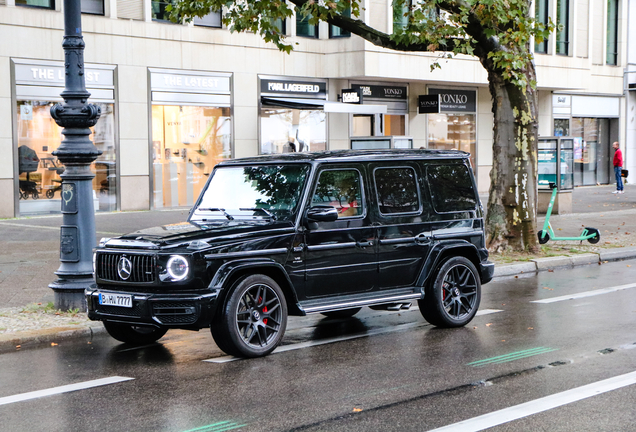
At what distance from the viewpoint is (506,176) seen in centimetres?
1467

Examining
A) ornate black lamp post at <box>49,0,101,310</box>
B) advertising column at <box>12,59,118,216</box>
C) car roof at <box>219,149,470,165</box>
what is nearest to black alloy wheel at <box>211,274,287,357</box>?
car roof at <box>219,149,470,165</box>

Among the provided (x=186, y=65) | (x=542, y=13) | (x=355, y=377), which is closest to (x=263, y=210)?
(x=355, y=377)

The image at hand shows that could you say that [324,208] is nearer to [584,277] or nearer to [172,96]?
[584,277]

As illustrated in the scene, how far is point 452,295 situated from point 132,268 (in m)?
3.36

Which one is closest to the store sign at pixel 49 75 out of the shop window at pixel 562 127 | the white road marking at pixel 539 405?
the white road marking at pixel 539 405

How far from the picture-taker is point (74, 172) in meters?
9.56

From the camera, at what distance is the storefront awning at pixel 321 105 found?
84.7ft

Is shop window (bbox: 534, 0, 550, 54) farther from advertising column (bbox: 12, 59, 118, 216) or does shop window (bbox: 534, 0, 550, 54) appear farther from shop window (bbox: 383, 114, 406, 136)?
advertising column (bbox: 12, 59, 118, 216)

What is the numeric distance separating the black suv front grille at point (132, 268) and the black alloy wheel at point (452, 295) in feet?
9.61

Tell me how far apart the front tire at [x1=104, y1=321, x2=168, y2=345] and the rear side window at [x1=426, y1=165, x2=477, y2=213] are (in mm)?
3027

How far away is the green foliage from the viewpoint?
13.1 m

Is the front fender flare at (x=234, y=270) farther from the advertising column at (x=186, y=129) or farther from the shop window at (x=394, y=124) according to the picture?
the shop window at (x=394, y=124)

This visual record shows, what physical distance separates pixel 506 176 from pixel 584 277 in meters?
2.58

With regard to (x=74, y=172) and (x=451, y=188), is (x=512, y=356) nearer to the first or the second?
(x=451, y=188)
